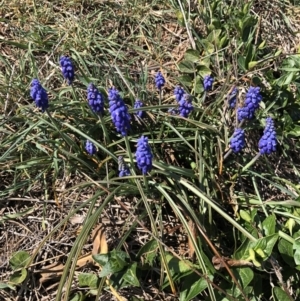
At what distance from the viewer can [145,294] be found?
274 cm

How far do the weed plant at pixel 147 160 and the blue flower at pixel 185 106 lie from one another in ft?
0.03

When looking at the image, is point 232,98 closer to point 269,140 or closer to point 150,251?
point 269,140

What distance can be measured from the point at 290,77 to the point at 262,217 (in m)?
0.99

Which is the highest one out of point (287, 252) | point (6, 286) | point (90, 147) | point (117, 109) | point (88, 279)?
point (117, 109)

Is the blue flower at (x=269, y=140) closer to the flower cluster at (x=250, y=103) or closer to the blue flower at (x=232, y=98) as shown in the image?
the flower cluster at (x=250, y=103)

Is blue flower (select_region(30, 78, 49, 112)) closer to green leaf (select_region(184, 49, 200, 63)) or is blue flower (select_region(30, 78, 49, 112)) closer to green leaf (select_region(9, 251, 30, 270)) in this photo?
green leaf (select_region(9, 251, 30, 270))

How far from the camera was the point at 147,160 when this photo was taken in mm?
2332

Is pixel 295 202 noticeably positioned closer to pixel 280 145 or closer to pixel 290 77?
pixel 280 145

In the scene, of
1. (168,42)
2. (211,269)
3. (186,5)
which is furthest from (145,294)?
(186,5)

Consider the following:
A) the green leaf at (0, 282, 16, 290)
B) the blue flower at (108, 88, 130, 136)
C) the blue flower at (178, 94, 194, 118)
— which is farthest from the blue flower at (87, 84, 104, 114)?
the green leaf at (0, 282, 16, 290)

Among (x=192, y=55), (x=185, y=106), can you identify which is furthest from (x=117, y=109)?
(x=192, y=55)

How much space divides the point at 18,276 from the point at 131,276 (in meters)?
0.66

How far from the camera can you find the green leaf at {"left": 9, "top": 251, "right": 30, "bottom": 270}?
8.98ft

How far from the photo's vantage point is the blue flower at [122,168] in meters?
2.69
